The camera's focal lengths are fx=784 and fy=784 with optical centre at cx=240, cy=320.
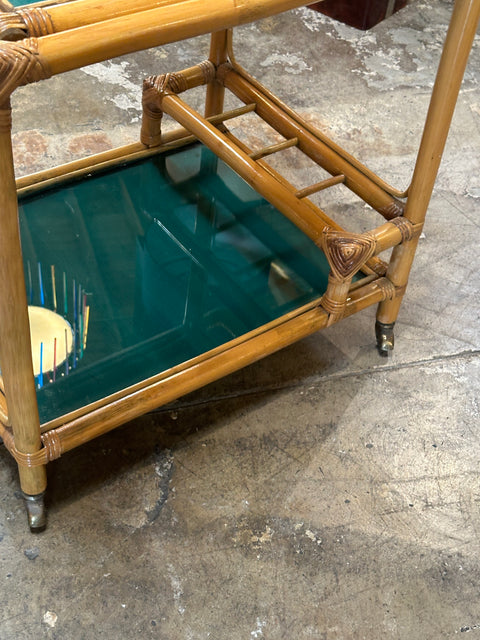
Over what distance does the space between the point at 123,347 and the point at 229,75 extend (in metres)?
0.71

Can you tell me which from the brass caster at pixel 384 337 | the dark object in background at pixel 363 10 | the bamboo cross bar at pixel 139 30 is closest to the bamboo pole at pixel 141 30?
the bamboo cross bar at pixel 139 30

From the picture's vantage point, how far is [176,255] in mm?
1641

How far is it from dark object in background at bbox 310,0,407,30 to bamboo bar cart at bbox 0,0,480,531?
337mm

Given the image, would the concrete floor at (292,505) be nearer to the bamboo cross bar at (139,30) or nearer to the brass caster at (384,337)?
the brass caster at (384,337)

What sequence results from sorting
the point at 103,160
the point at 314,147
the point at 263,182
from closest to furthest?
the point at 263,182
the point at 314,147
the point at 103,160

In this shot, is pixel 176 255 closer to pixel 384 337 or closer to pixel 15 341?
pixel 384 337

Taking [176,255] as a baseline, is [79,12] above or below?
above

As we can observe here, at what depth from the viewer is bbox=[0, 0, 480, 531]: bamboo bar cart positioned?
1124mm

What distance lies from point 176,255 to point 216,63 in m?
0.48

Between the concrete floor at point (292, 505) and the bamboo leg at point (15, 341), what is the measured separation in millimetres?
113

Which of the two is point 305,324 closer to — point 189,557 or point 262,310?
point 262,310

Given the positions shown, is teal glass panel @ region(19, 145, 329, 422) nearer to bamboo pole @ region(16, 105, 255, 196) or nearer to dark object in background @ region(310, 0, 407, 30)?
bamboo pole @ region(16, 105, 255, 196)

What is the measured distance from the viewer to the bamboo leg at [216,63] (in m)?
1.72

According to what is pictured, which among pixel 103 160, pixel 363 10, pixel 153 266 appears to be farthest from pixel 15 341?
→ pixel 363 10
